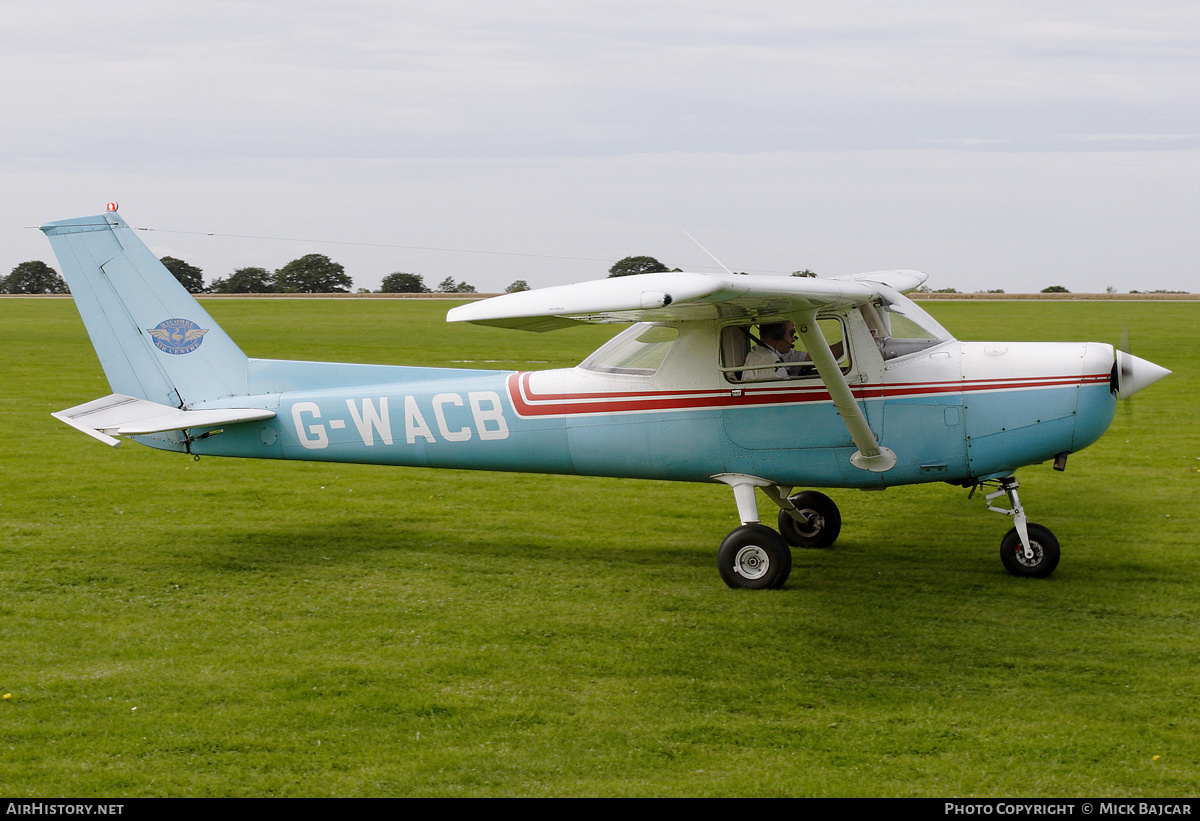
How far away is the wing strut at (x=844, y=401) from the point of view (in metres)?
7.46

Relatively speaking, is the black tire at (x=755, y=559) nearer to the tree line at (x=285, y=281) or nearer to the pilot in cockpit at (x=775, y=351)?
the pilot in cockpit at (x=775, y=351)

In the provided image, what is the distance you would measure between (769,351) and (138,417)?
18.1 ft

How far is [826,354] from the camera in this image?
24.8 ft

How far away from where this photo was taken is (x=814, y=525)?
32.1 ft

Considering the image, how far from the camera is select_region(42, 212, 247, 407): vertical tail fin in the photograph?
30.9 feet

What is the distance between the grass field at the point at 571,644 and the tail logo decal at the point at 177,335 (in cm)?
181

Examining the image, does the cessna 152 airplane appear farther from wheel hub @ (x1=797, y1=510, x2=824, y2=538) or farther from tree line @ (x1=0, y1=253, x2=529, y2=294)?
tree line @ (x1=0, y1=253, x2=529, y2=294)

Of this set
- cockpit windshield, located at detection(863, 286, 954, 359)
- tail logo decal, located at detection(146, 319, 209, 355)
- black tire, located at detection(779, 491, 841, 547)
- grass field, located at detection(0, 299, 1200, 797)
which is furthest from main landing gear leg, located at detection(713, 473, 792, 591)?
tail logo decal, located at detection(146, 319, 209, 355)

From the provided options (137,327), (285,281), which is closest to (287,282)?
(285,281)

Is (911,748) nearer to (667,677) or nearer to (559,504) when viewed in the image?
(667,677)

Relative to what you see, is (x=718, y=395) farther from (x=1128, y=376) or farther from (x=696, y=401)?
(x=1128, y=376)

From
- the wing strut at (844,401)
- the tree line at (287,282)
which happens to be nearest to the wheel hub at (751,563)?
the wing strut at (844,401)
